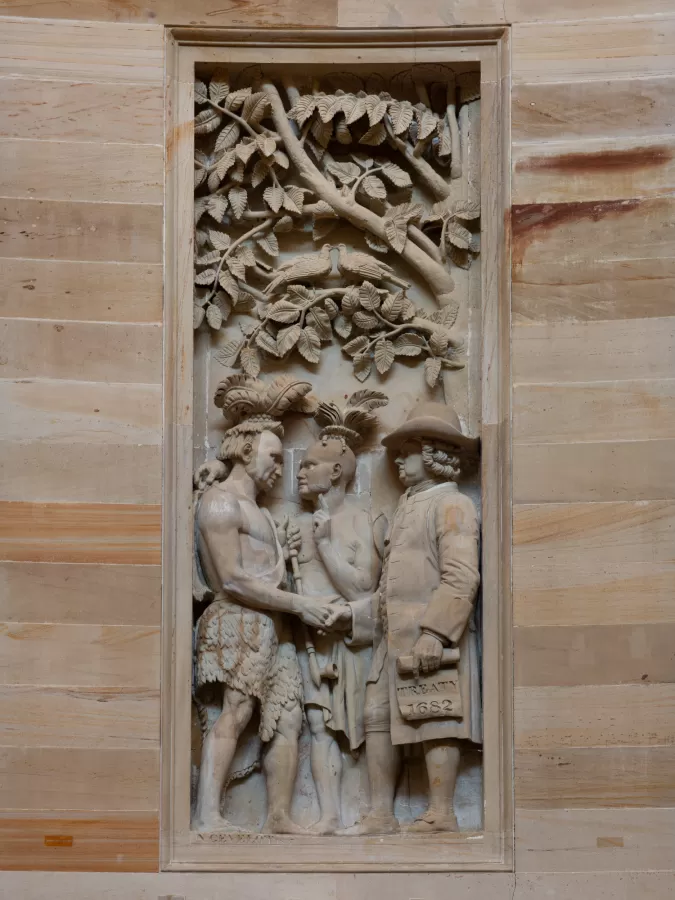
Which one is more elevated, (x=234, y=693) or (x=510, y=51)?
(x=510, y=51)

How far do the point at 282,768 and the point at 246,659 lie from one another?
1.61ft

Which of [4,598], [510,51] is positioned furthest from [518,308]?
[4,598]

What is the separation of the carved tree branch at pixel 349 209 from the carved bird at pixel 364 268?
0.33ft

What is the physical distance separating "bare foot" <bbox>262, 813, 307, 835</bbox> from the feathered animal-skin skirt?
1.08ft

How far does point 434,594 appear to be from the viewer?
6844mm

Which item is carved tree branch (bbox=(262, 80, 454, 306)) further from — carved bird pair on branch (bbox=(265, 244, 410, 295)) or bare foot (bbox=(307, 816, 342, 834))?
bare foot (bbox=(307, 816, 342, 834))

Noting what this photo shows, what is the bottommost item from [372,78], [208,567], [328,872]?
[328,872]

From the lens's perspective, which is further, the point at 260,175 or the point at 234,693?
the point at 260,175

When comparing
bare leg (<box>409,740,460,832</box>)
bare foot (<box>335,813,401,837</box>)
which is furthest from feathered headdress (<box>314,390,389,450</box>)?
bare foot (<box>335,813,401,837</box>)

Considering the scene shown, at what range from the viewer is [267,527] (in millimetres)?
7105

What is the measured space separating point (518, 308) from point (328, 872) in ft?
8.14

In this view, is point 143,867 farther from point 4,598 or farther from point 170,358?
point 170,358

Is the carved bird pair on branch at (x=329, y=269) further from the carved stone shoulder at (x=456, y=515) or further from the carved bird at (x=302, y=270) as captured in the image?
the carved stone shoulder at (x=456, y=515)

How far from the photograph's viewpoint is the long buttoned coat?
6.79 metres
